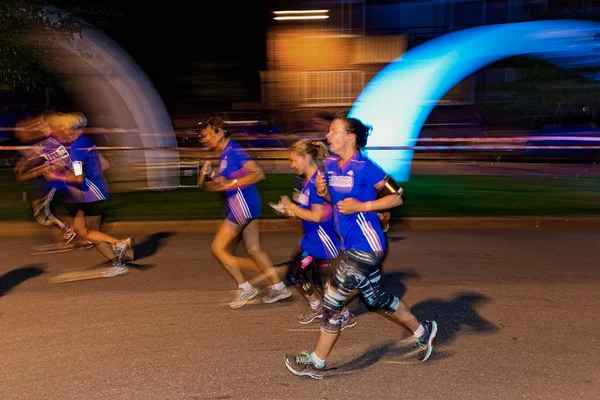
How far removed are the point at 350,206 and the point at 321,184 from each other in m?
0.52

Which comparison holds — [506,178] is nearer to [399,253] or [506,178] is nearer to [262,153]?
[262,153]

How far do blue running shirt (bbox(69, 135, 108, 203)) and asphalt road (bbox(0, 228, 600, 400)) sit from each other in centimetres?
94

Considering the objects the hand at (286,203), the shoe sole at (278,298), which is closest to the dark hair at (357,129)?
the hand at (286,203)

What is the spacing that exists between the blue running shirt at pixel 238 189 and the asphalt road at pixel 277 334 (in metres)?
0.89

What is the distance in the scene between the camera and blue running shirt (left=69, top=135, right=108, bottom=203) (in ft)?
21.0

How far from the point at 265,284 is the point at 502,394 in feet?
9.69

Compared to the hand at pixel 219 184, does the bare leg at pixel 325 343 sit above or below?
below

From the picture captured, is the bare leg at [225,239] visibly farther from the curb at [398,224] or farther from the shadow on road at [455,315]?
the curb at [398,224]

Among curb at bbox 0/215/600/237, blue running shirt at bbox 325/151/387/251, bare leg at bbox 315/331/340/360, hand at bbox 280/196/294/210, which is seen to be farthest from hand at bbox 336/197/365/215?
curb at bbox 0/215/600/237

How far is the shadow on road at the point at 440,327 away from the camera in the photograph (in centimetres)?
442

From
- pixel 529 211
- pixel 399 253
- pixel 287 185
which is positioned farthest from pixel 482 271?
pixel 287 185

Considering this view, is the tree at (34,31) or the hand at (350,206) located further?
the tree at (34,31)

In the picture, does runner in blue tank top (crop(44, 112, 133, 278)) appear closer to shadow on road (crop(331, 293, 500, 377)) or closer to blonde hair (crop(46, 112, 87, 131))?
blonde hair (crop(46, 112, 87, 131))

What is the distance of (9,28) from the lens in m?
11.8
